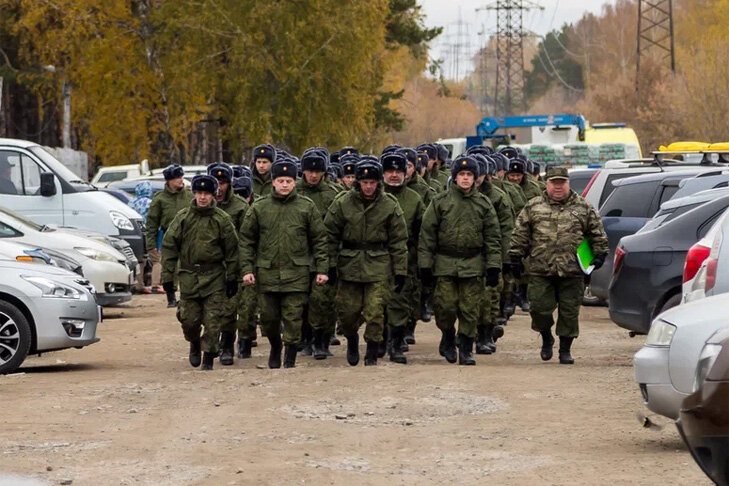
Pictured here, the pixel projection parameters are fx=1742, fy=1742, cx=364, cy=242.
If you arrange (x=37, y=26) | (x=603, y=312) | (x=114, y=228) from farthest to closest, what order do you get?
1. (x=37, y=26)
2. (x=114, y=228)
3. (x=603, y=312)

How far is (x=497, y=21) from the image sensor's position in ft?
323

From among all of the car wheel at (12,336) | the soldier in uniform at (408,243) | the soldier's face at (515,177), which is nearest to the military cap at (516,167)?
the soldier's face at (515,177)

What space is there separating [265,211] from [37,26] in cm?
3848

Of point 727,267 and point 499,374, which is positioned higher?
point 727,267

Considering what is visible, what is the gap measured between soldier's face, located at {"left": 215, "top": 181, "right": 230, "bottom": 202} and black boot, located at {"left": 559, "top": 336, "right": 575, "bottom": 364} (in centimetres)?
358

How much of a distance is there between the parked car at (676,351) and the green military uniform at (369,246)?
5.97 metres

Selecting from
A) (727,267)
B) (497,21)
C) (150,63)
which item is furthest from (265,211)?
(497,21)

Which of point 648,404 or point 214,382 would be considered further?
point 214,382

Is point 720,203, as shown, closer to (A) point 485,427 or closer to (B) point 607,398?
(B) point 607,398

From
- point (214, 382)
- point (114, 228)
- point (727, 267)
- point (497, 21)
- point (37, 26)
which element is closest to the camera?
point (727, 267)

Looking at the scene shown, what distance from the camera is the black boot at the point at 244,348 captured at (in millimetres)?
16688

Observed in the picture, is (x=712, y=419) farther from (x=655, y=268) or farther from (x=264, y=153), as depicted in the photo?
(x=264, y=153)

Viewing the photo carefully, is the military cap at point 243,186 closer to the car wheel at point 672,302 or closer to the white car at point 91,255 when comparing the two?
the white car at point 91,255

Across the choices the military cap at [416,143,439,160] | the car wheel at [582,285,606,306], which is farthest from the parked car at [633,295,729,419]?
the car wheel at [582,285,606,306]
